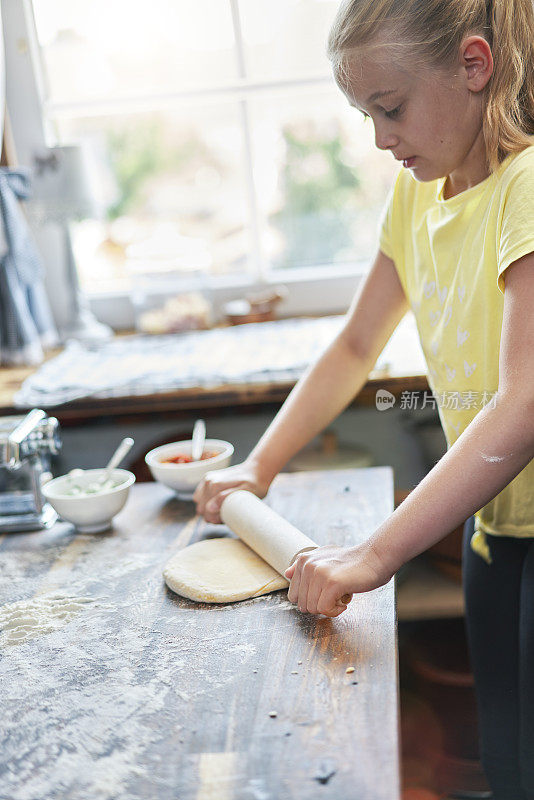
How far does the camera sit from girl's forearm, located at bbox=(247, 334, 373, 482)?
1414 millimetres

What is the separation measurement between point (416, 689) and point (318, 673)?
1321 millimetres

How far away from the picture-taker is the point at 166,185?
2799 millimetres

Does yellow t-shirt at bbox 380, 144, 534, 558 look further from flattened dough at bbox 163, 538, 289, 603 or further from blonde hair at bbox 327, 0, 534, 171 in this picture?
flattened dough at bbox 163, 538, 289, 603

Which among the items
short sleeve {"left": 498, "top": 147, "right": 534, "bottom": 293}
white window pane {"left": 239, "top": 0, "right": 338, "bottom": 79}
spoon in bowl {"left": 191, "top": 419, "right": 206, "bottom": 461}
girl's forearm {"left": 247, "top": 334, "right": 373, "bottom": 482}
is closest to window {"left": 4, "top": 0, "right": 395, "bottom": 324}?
white window pane {"left": 239, "top": 0, "right": 338, "bottom": 79}

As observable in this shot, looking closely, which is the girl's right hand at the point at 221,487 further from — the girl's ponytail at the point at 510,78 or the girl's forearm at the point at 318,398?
the girl's ponytail at the point at 510,78

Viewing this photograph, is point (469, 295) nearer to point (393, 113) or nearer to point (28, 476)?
point (393, 113)

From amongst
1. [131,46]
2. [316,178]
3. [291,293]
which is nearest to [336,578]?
[291,293]

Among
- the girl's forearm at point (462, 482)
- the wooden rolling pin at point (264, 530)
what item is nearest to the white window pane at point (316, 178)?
the wooden rolling pin at point (264, 530)

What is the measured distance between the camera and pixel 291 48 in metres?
2.60

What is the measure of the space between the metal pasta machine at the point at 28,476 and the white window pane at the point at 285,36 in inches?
63.0

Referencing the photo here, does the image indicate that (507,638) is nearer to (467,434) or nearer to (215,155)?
(467,434)

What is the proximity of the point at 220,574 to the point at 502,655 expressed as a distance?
0.45m

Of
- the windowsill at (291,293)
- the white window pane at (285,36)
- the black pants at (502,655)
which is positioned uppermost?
the white window pane at (285,36)

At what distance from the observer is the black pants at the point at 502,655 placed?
1208mm
